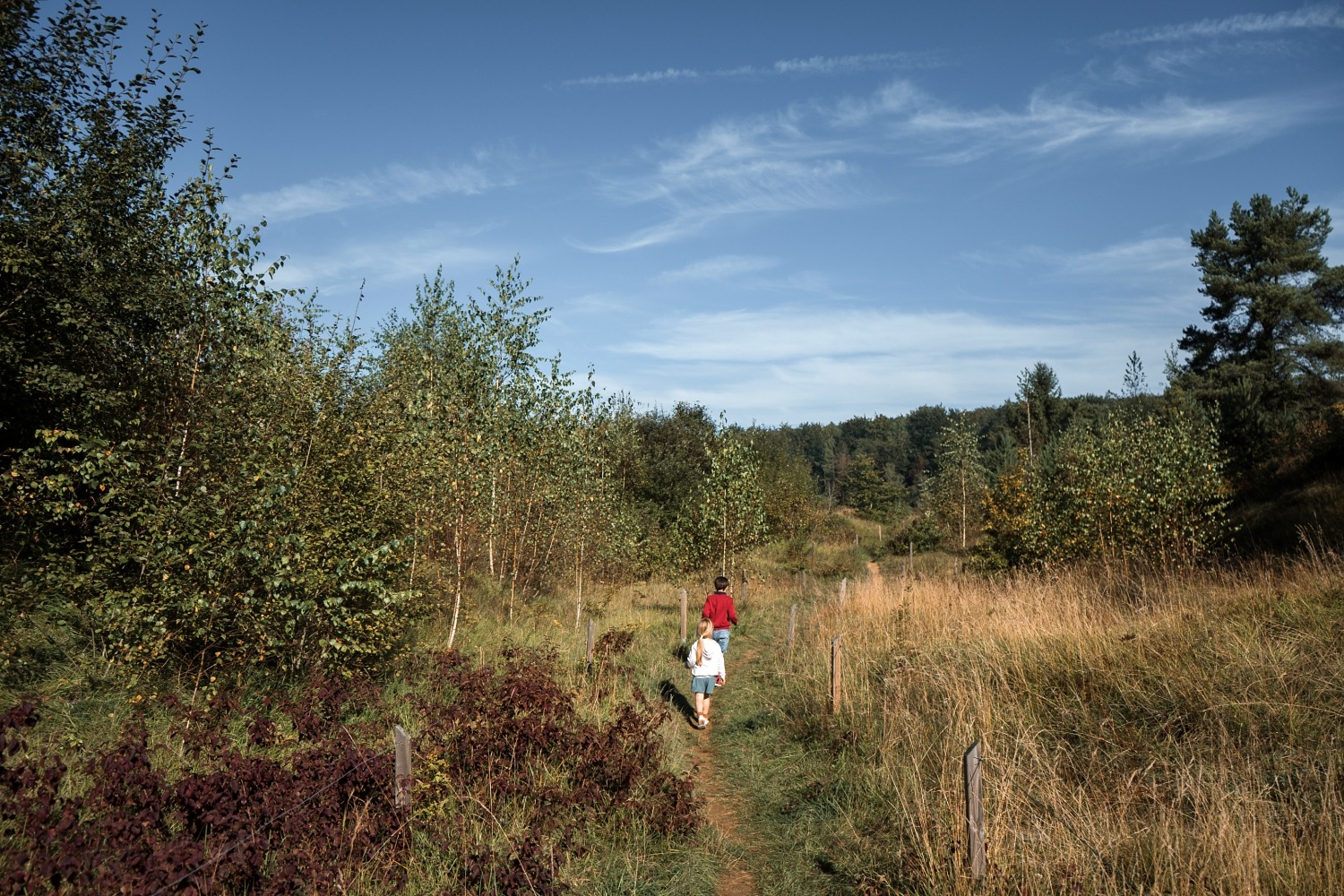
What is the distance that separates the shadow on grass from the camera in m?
11.1

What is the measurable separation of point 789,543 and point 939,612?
2891 cm

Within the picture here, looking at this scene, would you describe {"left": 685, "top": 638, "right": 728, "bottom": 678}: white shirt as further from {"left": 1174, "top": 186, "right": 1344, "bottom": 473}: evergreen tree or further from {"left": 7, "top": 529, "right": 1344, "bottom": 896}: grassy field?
{"left": 1174, "top": 186, "right": 1344, "bottom": 473}: evergreen tree

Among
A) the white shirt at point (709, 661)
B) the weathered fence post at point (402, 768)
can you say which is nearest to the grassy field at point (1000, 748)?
the weathered fence post at point (402, 768)

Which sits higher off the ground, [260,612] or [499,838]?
[260,612]

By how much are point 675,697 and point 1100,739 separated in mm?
6379

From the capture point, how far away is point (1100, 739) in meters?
6.92

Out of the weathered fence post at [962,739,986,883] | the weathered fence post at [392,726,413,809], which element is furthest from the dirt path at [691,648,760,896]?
the weathered fence post at [392,726,413,809]

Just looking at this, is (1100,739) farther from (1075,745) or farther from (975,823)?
(975,823)

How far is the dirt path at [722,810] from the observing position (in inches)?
240

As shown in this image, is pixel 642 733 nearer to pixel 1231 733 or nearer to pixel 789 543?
Result: pixel 1231 733

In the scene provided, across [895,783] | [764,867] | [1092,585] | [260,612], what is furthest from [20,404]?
[1092,585]

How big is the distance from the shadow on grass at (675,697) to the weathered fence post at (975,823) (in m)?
6.47

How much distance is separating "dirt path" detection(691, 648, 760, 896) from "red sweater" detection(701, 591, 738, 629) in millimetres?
1341

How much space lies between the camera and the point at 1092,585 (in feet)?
43.8
